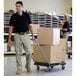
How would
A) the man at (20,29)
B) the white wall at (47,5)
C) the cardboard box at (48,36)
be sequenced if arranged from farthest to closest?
1. the white wall at (47,5)
2. the cardboard box at (48,36)
3. the man at (20,29)

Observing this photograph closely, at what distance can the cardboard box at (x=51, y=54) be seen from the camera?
5.14 meters

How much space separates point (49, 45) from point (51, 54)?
0.22 m

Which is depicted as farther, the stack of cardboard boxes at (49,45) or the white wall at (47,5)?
the white wall at (47,5)

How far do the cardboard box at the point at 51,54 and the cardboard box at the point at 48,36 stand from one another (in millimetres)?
123

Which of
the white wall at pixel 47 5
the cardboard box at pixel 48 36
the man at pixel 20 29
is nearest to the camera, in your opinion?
the man at pixel 20 29

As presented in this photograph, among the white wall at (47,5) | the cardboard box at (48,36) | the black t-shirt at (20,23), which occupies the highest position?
the white wall at (47,5)

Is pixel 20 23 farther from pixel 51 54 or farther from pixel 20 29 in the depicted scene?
pixel 51 54

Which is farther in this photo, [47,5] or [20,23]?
[47,5]

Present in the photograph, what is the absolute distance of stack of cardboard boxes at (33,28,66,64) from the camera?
5.14m

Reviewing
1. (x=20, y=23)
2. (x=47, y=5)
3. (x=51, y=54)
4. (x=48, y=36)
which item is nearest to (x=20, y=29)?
(x=20, y=23)

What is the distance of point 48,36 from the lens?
5152 mm

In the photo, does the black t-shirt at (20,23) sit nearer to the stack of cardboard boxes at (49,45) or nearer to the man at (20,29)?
the man at (20,29)

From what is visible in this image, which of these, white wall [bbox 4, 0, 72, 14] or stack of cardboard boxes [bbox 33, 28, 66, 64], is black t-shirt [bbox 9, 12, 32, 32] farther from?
white wall [bbox 4, 0, 72, 14]

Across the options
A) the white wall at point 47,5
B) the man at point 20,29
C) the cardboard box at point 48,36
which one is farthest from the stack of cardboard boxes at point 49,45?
the white wall at point 47,5
